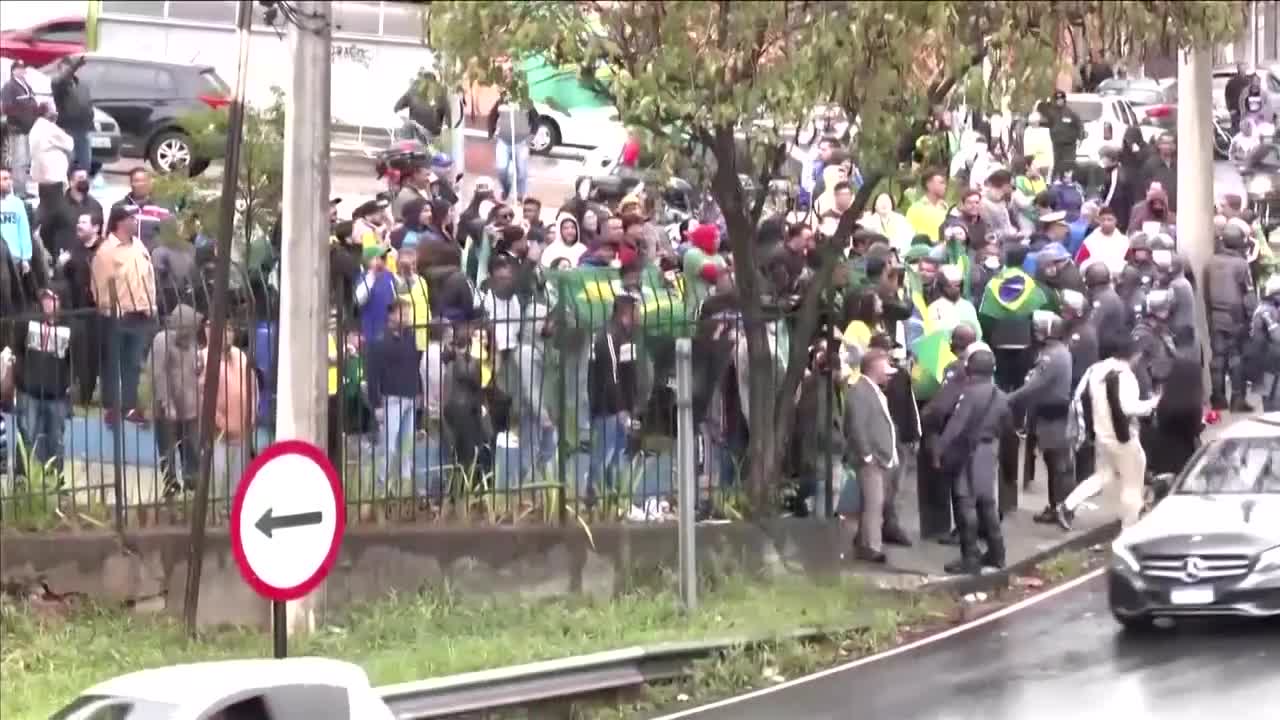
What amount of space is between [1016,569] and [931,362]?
2.24m

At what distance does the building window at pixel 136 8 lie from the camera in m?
33.9

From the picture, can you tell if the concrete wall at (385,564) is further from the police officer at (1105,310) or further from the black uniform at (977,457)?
the police officer at (1105,310)

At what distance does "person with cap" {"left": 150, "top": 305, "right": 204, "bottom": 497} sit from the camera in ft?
52.6

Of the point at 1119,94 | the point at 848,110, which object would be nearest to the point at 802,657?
the point at 848,110

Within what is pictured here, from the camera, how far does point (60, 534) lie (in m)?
16.0

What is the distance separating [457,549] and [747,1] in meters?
5.40

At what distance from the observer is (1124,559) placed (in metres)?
14.9

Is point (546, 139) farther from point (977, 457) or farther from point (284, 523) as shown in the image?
point (284, 523)

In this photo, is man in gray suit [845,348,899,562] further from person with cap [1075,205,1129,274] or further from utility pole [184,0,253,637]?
utility pole [184,0,253,637]

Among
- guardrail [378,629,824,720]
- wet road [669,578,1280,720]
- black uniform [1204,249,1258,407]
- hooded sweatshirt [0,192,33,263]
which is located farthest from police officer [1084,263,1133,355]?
hooded sweatshirt [0,192,33,263]

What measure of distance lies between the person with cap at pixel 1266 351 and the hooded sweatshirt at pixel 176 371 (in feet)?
34.7

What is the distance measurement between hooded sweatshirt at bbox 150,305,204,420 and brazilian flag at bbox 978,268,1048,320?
727 cm

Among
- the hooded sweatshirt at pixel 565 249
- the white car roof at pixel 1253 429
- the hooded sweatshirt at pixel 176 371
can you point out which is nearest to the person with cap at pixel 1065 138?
the hooded sweatshirt at pixel 565 249

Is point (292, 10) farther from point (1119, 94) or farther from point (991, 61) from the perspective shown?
point (1119, 94)
